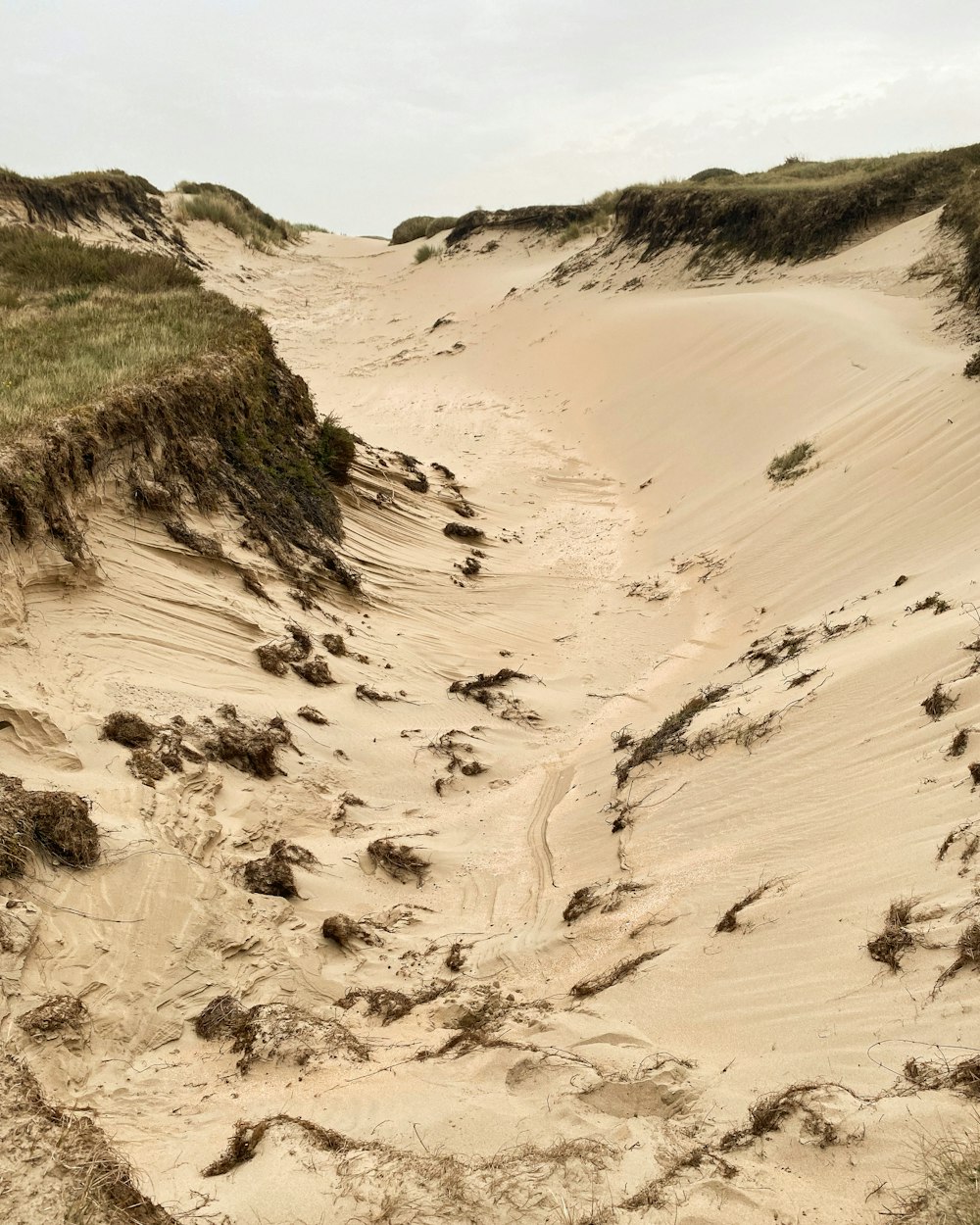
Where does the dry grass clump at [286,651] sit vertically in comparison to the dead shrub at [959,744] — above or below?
above

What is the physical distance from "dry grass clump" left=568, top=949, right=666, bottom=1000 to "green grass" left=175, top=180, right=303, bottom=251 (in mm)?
27507

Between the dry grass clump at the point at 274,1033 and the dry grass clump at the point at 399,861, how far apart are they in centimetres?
130

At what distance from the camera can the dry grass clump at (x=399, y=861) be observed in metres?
5.19

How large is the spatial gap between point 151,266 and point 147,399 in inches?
345

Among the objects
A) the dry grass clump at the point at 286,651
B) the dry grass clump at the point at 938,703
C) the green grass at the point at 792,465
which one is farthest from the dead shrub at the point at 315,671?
the green grass at the point at 792,465

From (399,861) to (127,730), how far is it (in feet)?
5.47

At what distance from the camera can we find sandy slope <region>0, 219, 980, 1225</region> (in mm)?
2912

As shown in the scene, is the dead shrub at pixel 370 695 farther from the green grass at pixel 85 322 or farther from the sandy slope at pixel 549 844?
the green grass at pixel 85 322

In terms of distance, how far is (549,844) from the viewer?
5.60 meters

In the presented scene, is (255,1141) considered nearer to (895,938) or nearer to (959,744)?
(895,938)

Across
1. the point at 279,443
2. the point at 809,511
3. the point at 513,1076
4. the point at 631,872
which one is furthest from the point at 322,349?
the point at 513,1076

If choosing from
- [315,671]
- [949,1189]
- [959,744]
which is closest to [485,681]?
[315,671]

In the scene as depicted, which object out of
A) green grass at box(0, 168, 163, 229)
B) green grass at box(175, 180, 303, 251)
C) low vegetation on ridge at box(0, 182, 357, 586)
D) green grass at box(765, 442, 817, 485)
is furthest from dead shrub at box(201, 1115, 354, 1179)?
green grass at box(175, 180, 303, 251)

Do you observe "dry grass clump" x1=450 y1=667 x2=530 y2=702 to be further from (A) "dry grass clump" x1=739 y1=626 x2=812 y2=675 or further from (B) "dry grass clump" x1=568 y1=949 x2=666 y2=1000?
(B) "dry grass clump" x1=568 y1=949 x2=666 y2=1000
